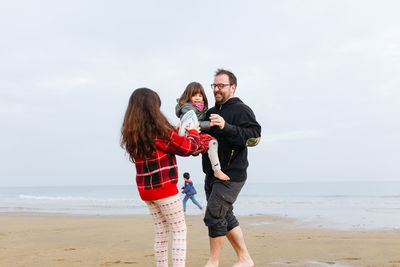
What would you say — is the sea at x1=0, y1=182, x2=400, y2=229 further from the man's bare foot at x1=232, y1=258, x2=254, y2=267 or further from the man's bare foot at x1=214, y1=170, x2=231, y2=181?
the man's bare foot at x1=214, y1=170, x2=231, y2=181

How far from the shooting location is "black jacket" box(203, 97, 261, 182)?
3.55m

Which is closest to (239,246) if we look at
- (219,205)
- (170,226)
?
(219,205)

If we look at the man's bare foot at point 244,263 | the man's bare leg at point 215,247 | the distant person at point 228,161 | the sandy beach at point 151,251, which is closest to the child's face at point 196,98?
the distant person at point 228,161

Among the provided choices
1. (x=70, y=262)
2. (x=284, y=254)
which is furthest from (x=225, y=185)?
(x=70, y=262)

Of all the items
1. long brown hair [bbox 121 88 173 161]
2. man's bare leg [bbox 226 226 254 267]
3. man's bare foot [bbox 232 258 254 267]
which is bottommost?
man's bare foot [bbox 232 258 254 267]

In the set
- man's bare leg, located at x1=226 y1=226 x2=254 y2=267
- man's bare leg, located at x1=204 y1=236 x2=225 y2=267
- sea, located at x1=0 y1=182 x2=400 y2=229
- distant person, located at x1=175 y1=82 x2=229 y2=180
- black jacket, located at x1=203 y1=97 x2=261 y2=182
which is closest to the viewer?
distant person, located at x1=175 y1=82 x2=229 y2=180

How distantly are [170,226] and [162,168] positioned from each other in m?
0.52

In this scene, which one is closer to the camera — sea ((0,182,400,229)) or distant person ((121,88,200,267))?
distant person ((121,88,200,267))

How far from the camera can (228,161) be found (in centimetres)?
370

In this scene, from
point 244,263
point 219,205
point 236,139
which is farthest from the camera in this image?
point 244,263

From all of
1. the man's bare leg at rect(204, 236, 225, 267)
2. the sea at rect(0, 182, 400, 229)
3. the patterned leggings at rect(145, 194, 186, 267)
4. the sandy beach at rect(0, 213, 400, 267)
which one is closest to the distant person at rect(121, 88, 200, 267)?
the patterned leggings at rect(145, 194, 186, 267)

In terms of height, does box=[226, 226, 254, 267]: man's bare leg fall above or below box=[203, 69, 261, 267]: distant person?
below

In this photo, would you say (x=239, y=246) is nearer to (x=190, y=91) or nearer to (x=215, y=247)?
(x=215, y=247)

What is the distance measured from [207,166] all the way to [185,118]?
85 centimetres
